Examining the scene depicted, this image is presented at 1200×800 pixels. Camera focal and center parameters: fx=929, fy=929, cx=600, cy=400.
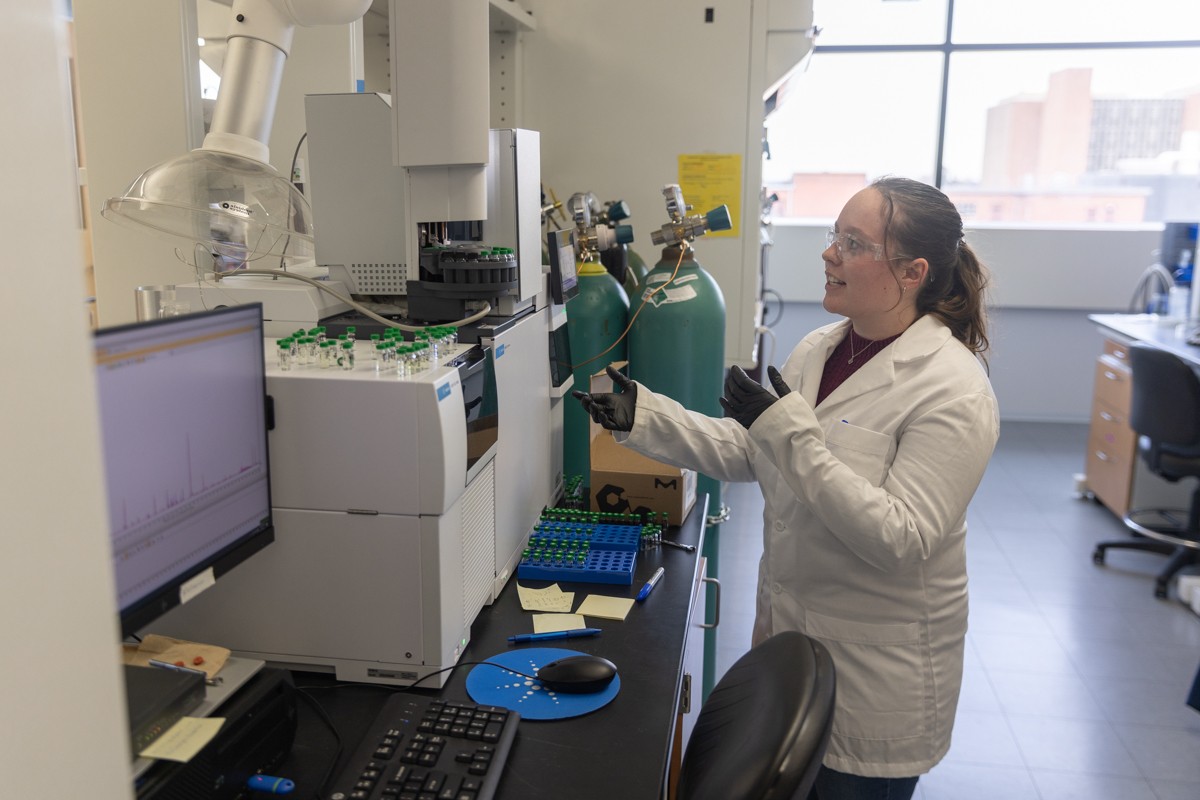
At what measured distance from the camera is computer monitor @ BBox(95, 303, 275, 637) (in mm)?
822

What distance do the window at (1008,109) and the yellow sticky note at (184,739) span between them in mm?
4783

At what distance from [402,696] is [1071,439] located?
5092 millimetres

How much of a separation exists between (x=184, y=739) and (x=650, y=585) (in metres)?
0.80

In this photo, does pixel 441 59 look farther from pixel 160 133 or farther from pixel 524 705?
pixel 524 705

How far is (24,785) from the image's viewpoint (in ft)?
1.48

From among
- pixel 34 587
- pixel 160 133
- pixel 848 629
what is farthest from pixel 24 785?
pixel 160 133

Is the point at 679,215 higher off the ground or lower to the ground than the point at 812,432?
higher

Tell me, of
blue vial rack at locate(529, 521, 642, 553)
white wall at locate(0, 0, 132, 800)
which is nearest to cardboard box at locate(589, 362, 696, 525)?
blue vial rack at locate(529, 521, 642, 553)

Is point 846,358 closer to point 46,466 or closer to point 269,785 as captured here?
point 269,785

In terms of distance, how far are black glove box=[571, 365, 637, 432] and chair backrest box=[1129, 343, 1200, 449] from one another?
8.11 ft

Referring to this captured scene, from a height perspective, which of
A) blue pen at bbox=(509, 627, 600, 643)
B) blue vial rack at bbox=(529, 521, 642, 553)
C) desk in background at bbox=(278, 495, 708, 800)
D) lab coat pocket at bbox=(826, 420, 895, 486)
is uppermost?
lab coat pocket at bbox=(826, 420, 895, 486)

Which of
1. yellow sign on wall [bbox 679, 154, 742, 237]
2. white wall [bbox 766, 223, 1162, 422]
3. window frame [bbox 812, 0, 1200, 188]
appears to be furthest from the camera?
white wall [bbox 766, 223, 1162, 422]

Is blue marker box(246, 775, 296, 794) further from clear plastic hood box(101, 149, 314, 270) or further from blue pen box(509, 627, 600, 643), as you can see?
clear plastic hood box(101, 149, 314, 270)

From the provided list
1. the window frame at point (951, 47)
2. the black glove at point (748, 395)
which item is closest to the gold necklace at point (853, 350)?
the black glove at point (748, 395)
